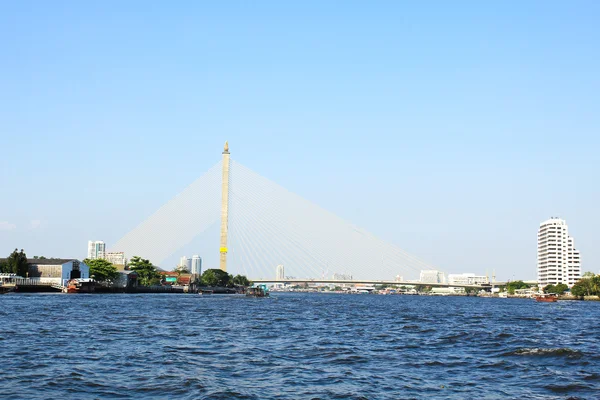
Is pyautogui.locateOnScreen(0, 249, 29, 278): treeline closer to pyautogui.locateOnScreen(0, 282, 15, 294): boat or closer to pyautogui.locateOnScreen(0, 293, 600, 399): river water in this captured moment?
pyautogui.locateOnScreen(0, 282, 15, 294): boat

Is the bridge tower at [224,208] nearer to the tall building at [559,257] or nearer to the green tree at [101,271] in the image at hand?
the green tree at [101,271]

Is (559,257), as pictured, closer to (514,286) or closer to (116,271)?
(514,286)

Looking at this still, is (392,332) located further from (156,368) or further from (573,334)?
(156,368)

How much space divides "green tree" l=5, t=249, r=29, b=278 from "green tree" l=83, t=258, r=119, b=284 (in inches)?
449

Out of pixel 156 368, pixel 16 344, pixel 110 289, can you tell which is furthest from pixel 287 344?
pixel 110 289

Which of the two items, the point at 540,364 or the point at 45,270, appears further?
the point at 45,270

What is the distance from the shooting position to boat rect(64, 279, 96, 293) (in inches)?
3684

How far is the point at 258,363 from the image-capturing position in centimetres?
1944

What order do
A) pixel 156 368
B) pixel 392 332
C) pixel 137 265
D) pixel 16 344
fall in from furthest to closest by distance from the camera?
1. pixel 137 265
2. pixel 392 332
3. pixel 16 344
4. pixel 156 368

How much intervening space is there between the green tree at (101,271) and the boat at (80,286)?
11.7m

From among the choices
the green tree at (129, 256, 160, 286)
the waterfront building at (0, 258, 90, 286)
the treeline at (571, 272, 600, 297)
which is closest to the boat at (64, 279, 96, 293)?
the waterfront building at (0, 258, 90, 286)

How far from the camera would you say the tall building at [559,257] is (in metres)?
174

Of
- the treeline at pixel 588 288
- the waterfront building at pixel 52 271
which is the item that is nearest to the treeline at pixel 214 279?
the waterfront building at pixel 52 271

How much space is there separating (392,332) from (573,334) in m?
9.75
